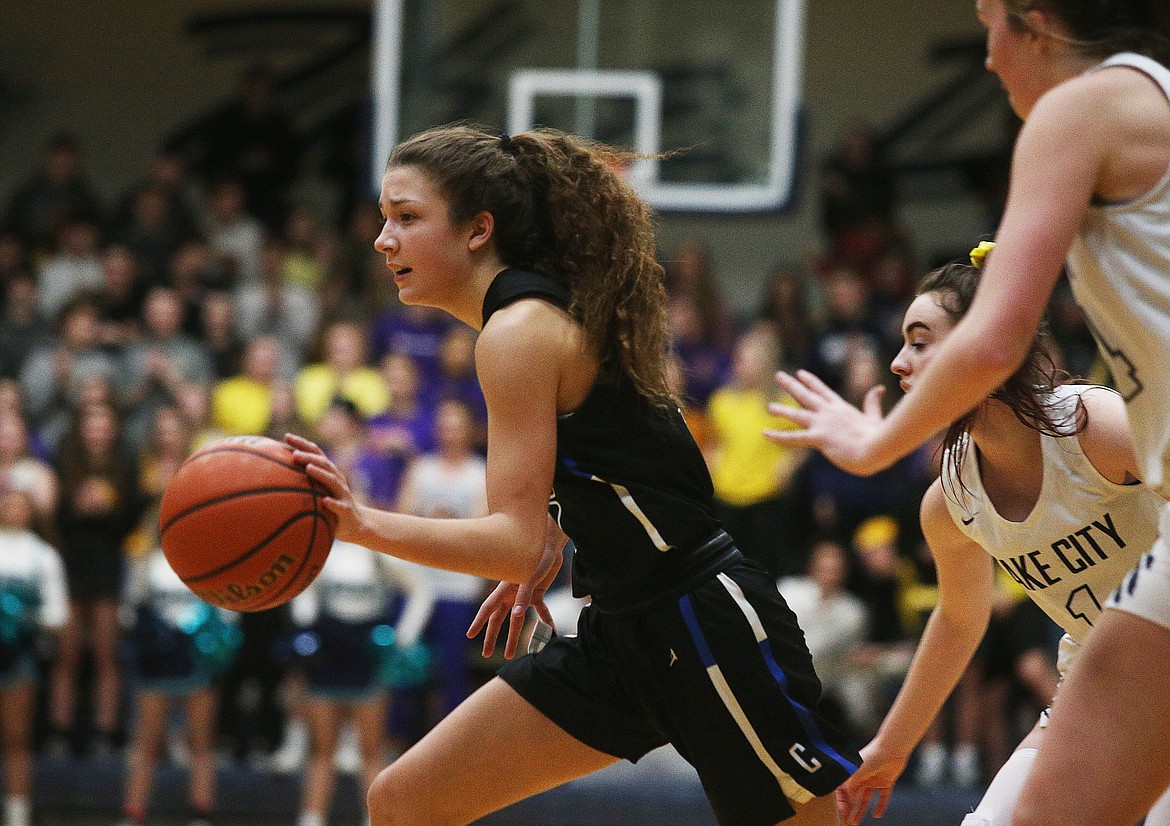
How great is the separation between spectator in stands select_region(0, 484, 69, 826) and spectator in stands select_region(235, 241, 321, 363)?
2.04m

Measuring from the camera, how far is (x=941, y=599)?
3.04 metres

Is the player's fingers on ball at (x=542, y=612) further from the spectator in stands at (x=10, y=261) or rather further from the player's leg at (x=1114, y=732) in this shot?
the spectator in stands at (x=10, y=261)

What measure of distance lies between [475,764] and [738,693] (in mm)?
571

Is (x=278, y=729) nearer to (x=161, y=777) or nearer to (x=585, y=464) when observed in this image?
(x=161, y=777)

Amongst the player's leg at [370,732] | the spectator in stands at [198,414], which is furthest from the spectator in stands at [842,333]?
the spectator in stands at [198,414]

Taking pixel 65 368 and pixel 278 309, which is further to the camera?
pixel 278 309

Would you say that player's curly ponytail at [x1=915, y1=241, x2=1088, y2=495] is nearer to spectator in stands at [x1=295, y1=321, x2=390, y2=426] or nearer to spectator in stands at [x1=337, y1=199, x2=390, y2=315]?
spectator in stands at [x1=295, y1=321, x2=390, y2=426]

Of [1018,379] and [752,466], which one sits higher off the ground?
[1018,379]

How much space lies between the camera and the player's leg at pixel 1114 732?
2234 millimetres

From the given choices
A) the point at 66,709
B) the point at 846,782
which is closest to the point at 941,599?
the point at 846,782

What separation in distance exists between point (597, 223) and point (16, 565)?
5.20 meters

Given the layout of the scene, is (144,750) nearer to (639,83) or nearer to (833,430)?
(639,83)

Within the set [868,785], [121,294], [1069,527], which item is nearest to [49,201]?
[121,294]

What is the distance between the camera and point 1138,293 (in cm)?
217
